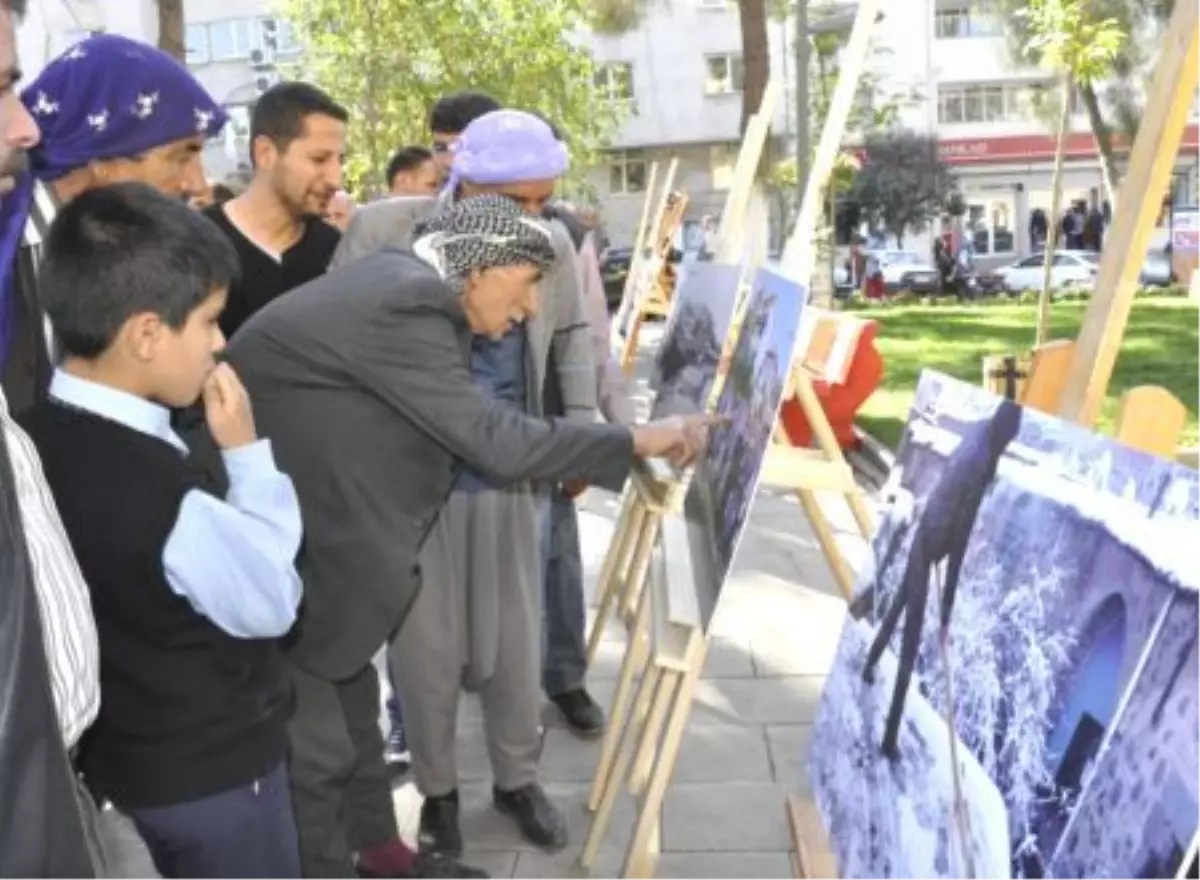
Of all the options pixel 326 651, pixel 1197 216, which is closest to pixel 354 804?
pixel 326 651

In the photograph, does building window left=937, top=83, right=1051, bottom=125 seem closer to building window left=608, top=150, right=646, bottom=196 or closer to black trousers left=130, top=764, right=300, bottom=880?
building window left=608, top=150, right=646, bottom=196

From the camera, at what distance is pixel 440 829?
12.3ft

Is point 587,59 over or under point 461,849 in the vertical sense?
over

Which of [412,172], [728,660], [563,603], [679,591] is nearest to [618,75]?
[412,172]

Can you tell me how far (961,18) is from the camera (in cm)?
4788

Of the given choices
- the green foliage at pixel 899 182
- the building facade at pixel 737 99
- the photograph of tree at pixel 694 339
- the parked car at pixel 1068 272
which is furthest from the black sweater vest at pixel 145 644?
the building facade at pixel 737 99

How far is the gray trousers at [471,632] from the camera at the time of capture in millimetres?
3658

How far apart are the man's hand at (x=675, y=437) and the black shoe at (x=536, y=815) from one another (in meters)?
1.07

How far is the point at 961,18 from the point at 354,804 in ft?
158

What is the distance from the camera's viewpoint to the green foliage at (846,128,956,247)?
42.2 metres

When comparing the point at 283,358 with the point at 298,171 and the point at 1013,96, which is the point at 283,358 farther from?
the point at 1013,96

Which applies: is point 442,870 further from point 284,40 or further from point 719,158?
point 719,158

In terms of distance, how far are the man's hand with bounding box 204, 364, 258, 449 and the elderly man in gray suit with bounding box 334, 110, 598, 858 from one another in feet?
4.84

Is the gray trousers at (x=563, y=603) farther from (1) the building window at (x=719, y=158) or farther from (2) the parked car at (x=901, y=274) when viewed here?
(1) the building window at (x=719, y=158)
